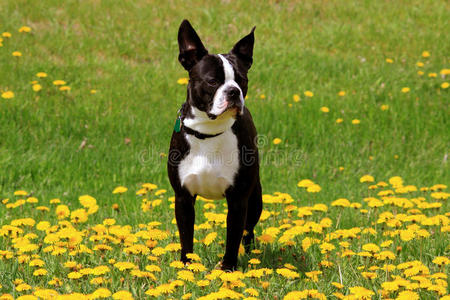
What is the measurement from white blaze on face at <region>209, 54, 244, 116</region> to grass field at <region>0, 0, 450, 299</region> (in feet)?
3.17

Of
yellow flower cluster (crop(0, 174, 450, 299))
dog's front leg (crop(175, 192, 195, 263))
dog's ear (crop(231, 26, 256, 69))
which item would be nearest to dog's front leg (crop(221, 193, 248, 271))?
yellow flower cluster (crop(0, 174, 450, 299))

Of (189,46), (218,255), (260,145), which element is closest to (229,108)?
(189,46)

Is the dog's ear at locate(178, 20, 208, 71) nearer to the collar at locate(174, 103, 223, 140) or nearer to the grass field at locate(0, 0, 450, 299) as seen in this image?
the collar at locate(174, 103, 223, 140)

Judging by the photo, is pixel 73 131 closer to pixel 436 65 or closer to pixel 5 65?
pixel 5 65

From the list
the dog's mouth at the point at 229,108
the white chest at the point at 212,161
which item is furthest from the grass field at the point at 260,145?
the dog's mouth at the point at 229,108

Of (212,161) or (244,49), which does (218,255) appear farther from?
(244,49)

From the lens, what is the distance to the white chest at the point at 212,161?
3805 mm

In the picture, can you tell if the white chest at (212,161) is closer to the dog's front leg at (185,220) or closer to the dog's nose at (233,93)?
the dog's front leg at (185,220)

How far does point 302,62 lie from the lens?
30.5 feet

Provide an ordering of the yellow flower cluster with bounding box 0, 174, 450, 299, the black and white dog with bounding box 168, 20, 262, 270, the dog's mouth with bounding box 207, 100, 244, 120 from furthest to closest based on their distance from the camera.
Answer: the black and white dog with bounding box 168, 20, 262, 270, the dog's mouth with bounding box 207, 100, 244, 120, the yellow flower cluster with bounding box 0, 174, 450, 299

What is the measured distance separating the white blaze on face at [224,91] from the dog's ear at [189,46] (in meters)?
0.20

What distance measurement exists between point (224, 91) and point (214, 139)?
15.1 inches

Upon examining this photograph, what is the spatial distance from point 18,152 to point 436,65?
21.2 feet

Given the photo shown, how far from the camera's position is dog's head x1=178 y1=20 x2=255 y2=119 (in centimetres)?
355
